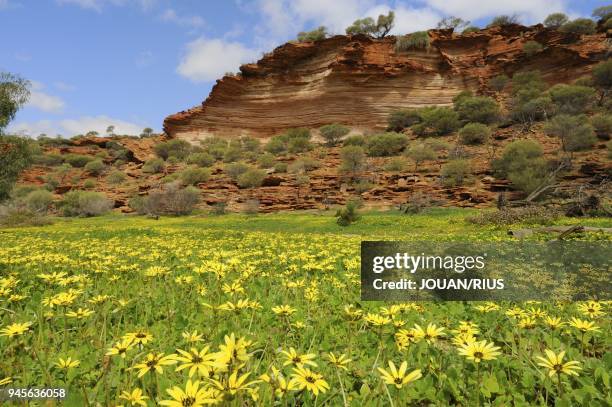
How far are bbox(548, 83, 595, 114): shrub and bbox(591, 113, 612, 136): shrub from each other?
6.57 meters

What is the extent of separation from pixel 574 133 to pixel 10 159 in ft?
185

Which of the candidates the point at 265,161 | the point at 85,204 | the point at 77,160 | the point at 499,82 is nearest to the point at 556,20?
the point at 499,82

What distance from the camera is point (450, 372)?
2.70 meters

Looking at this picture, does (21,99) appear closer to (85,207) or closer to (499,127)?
(85,207)

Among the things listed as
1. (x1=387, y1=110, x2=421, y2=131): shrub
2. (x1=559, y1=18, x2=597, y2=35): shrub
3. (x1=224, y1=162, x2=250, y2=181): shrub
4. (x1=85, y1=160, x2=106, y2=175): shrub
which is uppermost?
(x1=559, y1=18, x2=597, y2=35): shrub

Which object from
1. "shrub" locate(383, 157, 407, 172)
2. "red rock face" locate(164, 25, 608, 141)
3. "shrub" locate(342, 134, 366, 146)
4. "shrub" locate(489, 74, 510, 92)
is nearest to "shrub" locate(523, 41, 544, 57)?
"red rock face" locate(164, 25, 608, 141)

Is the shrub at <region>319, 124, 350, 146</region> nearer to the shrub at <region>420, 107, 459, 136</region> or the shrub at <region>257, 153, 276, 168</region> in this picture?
the shrub at <region>257, 153, 276, 168</region>

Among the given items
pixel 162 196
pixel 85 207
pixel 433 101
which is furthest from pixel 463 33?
pixel 85 207

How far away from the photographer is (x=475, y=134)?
53.0 metres

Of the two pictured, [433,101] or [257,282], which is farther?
[433,101]

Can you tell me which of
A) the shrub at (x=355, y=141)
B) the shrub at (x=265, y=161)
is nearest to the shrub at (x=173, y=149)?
the shrub at (x=265, y=161)

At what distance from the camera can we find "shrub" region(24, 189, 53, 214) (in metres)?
45.9

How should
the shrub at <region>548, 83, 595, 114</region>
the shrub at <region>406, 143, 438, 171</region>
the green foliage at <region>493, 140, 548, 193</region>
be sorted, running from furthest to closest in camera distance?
the shrub at <region>548, 83, 595, 114</region> → the shrub at <region>406, 143, 438, 171</region> → the green foliage at <region>493, 140, 548, 193</region>

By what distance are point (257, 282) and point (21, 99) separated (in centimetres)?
3625
